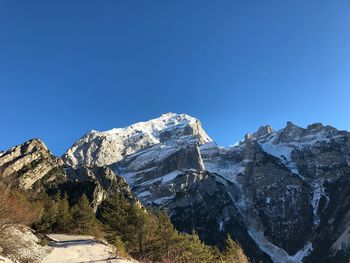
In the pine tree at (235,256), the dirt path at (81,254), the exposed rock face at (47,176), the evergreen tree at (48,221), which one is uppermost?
the exposed rock face at (47,176)

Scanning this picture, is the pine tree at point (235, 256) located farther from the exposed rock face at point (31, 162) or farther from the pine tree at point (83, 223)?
the exposed rock face at point (31, 162)

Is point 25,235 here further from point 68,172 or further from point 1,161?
point 68,172

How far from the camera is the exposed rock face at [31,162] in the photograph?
15818 centimetres

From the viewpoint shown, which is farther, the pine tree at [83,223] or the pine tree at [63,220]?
the pine tree at [63,220]

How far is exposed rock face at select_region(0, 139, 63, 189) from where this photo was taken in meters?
158

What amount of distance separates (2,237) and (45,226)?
35.8m

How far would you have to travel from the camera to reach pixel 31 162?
562 ft

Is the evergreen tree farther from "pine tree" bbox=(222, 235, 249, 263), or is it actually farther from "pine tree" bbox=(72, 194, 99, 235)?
"pine tree" bbox=(222, 235, 249, 263)

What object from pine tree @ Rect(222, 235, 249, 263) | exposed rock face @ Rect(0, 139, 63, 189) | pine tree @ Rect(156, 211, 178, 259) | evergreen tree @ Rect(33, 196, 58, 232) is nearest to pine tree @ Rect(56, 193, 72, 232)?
evergreen tree @ Rect(33, 196, 58, 232)

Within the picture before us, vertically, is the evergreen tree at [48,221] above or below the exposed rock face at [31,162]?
below

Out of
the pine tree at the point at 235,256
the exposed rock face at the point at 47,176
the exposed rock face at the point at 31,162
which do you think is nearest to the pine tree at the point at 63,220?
the pine tree at the point at 235,256

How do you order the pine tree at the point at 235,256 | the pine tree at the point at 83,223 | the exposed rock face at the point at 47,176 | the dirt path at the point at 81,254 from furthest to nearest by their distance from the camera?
the exposed rock face at the point at 47,176, the pine tree at the point at 83,223, the pine tree at the point at 235,256, the dirt path at the point at 81,254

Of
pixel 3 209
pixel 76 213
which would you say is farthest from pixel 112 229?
pixel 3 209

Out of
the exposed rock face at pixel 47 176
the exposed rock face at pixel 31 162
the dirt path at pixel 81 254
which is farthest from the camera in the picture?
the exposed rock face at pixel 31 162
